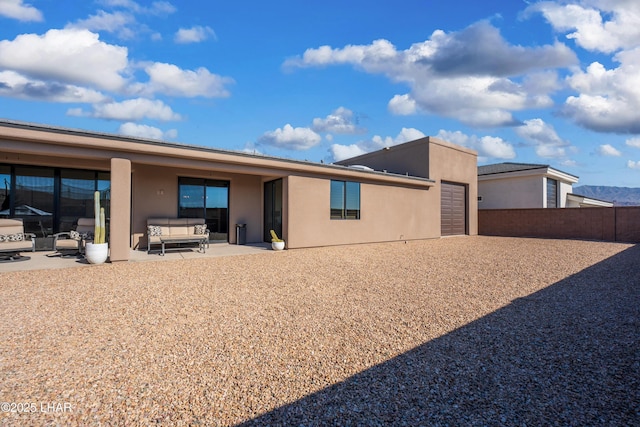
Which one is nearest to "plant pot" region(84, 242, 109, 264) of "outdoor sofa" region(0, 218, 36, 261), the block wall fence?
"outdoor sofa" region(0, 218, 36, 261)

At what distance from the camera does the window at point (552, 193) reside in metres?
20.2

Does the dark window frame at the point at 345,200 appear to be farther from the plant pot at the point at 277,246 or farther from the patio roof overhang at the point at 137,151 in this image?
the plant pot at the point at 277,246

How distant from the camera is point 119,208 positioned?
8016 millimetres

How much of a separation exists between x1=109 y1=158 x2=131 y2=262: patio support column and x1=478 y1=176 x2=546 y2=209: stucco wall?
70.7 ft

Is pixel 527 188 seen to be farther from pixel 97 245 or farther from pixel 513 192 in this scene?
pixel 97 245

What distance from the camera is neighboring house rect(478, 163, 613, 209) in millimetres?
19484

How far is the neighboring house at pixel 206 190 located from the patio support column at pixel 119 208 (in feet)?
0.07

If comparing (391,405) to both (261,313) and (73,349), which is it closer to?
(261,313)

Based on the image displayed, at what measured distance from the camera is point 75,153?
302 inches

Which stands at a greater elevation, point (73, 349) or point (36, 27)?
point (36, 27)

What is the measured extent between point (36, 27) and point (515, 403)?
45.5 ft

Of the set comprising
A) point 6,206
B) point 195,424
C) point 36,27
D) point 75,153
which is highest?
point 36,27

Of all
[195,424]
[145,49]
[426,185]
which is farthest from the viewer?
[426,185]

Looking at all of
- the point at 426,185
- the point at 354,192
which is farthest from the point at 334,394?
the point at 426,185
